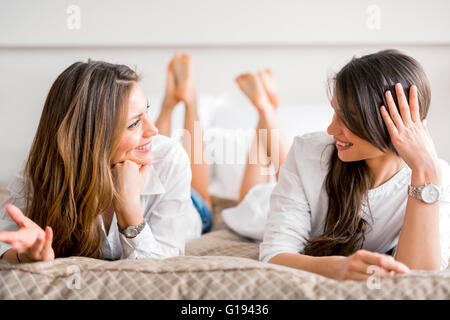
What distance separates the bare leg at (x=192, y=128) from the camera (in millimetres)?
1928

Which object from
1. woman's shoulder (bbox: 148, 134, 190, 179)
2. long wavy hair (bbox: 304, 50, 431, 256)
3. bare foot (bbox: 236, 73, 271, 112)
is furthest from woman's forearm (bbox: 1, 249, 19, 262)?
bare foot (bbox: 236, 73, 271, 112)

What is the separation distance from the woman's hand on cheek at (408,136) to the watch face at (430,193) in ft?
0.11

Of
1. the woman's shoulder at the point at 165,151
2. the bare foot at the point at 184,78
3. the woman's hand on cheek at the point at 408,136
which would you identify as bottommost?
the woman's shoulder at the point at 165,151

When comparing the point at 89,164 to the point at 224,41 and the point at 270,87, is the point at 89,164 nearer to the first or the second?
the point at 270,87

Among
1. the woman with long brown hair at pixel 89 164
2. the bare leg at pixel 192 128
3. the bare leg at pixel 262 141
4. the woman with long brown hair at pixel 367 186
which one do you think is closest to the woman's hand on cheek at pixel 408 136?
the woman with long brown hair at pixel 367 186

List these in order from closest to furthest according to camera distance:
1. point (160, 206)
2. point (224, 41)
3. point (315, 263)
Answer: point (315, 263)
point (160, 206)
point (224, 41)

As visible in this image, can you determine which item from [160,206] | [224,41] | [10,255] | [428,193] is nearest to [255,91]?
A: [224,41]

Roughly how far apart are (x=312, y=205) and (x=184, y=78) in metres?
0.92

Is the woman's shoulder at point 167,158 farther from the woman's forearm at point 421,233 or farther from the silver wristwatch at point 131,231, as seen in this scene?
the woman's forearm at point 421,233

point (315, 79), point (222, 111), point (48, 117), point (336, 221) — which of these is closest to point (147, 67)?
point (222, 111)

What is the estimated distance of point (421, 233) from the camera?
105cm

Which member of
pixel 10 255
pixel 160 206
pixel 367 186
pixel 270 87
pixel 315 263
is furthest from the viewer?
pixel 270 87

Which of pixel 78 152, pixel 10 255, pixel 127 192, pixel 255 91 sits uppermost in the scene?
pixel 255 91
